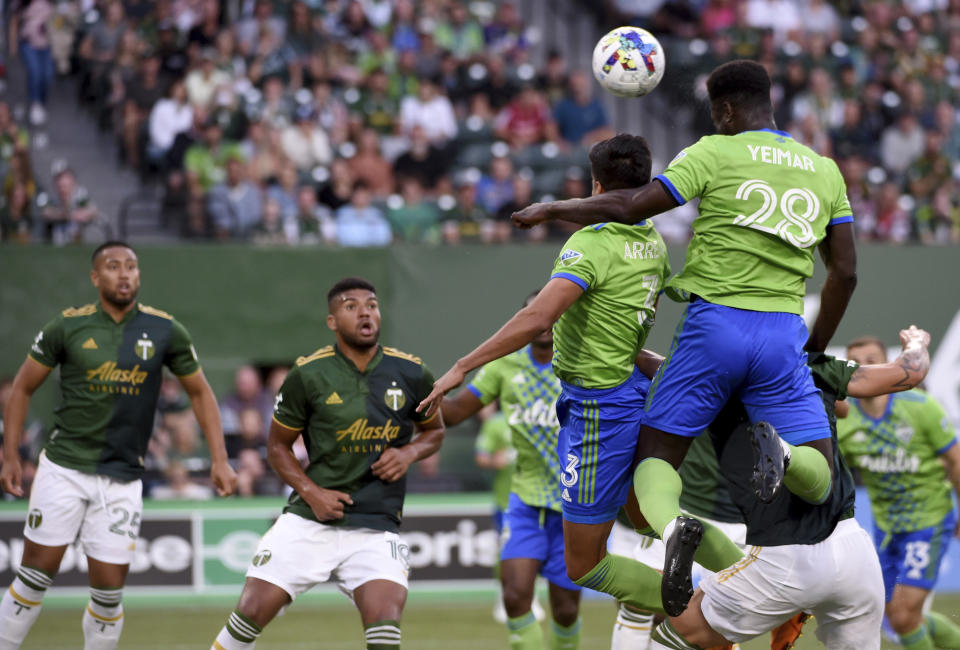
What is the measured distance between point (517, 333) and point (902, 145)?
1356 cm

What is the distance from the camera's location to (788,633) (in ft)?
23.5

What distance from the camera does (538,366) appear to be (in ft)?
30.2

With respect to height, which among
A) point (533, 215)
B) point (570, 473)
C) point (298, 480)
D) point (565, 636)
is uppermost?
point (533, 215)

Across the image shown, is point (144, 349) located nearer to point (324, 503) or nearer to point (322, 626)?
point (324, 503)

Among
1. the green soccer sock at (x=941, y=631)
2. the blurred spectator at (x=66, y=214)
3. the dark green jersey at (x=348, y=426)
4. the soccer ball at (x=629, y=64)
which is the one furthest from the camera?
the blurred spectator at (x=66, y=214)

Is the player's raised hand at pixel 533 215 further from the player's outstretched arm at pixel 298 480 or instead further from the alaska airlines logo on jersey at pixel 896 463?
the alaska airlines logo on jersey at pixel 896 463

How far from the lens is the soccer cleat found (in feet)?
23.1

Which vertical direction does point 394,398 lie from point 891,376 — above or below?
below

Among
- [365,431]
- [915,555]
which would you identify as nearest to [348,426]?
[365,431]

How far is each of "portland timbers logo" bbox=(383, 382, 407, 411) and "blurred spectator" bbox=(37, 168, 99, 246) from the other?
28.7 feet

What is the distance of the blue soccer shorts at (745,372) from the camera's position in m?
6.05

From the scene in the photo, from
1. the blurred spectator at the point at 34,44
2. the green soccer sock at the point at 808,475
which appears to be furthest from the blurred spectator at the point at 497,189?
the green soccer sock at the point at 808,475

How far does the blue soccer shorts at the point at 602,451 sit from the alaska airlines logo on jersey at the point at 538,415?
6.90 feet

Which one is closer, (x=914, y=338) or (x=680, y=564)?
(x=680, y=564)
